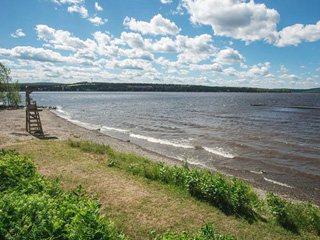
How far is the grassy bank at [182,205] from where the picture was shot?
23.3 ft

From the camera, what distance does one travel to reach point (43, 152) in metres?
14.3

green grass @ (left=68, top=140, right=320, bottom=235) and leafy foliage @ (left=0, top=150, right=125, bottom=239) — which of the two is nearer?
leafy foliage @ (left=0, top=150, right=125, bottom=239)

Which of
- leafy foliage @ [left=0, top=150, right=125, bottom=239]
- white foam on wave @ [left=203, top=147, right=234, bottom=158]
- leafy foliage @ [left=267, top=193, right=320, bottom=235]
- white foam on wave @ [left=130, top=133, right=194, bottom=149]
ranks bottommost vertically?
white foam on wave @ [left=130, top=133, right=194, bottom=149]

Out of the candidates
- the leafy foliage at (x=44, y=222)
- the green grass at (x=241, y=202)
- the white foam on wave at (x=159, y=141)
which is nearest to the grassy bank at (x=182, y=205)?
the green grass at (x=241, y=202)

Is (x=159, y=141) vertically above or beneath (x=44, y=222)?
beneath

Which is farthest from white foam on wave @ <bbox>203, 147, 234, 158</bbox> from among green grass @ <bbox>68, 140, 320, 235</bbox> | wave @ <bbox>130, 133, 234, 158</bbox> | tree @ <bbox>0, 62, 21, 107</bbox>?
tree @ <bbox>0, 62, 21, 107</bbox>

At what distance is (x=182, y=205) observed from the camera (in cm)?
837

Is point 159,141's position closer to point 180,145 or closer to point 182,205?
point 180,145

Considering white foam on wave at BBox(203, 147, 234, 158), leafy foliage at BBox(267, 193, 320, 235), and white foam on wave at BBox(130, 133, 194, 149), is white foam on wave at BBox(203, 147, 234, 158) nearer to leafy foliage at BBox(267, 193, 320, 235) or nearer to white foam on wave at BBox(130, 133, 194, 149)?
white foam on wave at BBox(130, 133, 194, 149)

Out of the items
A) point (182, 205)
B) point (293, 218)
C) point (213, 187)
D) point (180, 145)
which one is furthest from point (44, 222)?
point (180, 145)

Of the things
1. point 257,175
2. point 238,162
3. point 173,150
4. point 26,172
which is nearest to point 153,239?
point 26,172

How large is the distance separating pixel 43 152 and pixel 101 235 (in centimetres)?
1253

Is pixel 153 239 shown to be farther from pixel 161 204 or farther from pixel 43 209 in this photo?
pixel 43 209

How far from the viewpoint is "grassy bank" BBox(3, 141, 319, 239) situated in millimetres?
7105
